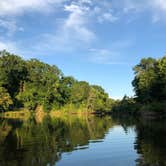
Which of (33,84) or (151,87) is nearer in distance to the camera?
(151,87)

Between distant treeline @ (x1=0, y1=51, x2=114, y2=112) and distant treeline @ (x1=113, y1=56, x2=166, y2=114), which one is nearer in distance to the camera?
distant treeline @ (x1=113, y1=56, x2=166, y2=114)

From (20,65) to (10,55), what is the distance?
629cm

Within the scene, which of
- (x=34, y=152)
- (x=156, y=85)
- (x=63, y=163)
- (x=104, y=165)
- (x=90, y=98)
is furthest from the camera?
(x=90, y=98)

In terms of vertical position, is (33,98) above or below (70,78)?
below

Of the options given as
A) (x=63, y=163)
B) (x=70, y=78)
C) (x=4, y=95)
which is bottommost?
(x=63, y=163)

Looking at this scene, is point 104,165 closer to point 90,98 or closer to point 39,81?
point 39,81

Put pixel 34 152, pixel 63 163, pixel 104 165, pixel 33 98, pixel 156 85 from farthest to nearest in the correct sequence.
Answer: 1. pixel 33 98
2. pixel 156 85
3. pixel 34 152
4. pixel 63 163
5. pixel 104 165

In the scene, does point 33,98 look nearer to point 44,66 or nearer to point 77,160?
point 44,66

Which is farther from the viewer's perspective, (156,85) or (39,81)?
(39,81)

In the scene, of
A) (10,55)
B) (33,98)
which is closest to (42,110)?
(33,98)

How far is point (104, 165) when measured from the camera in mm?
17922

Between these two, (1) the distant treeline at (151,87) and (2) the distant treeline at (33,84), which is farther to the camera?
(2) the distant treeline at (33,84)

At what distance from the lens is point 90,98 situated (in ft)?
465

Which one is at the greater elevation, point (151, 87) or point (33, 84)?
point (33, 84)
